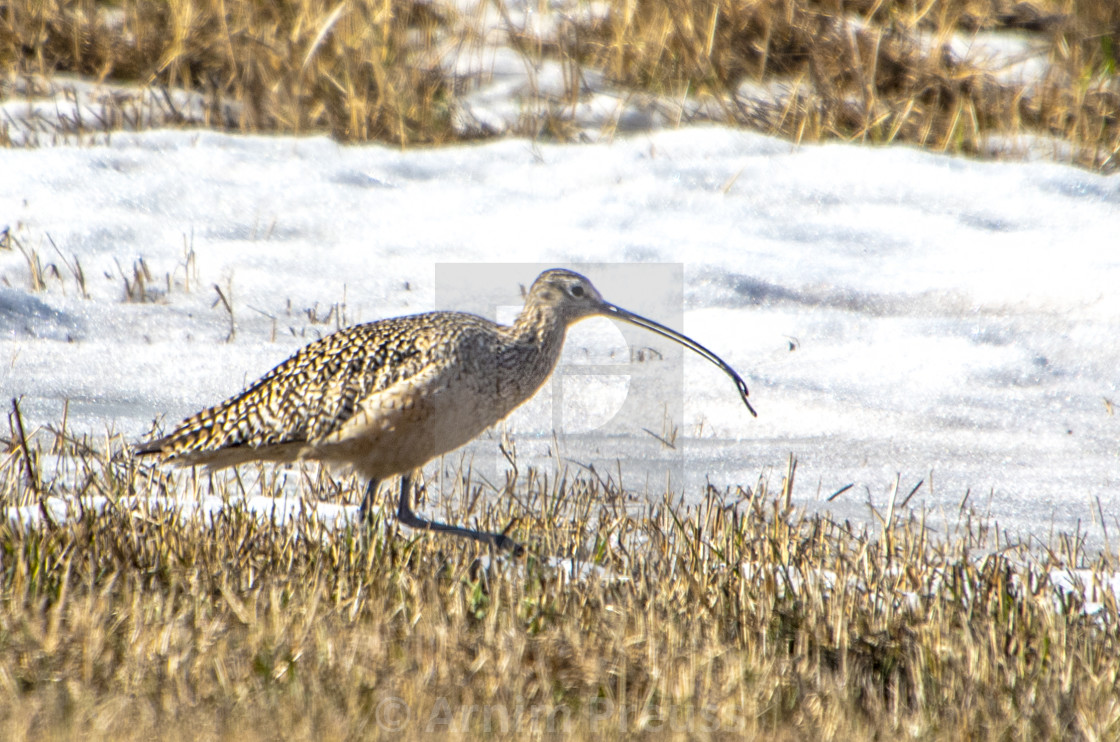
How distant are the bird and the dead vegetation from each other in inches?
225

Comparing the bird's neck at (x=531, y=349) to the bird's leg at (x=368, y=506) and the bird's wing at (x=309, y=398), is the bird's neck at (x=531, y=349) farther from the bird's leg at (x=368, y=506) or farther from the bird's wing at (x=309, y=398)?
the bird's leg at (x=368, y=506)

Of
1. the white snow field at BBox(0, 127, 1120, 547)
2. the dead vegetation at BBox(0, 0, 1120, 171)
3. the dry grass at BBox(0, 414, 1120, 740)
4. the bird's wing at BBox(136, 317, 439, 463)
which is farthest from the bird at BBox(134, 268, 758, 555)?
the dead vegetation at BBox(0, 0, 1120, 171)

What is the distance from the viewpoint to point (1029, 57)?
1182cm

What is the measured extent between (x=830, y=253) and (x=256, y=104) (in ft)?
16.1

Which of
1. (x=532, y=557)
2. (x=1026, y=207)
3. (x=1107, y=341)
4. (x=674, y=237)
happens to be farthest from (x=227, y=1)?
(x=532, y=557)

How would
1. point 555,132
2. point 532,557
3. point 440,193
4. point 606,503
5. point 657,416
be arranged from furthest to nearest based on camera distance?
point 555,132 → point 440,193 → point 657,416 → point 606,503 → point 532,557

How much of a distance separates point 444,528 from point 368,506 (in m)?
0.47

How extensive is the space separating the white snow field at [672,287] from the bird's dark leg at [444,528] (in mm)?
1384

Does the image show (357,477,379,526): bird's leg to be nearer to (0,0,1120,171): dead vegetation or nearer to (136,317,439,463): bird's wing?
(136,317,439,463): bird's wing

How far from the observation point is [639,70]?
38.7 ft

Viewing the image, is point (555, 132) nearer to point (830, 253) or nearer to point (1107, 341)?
point (830, 253)

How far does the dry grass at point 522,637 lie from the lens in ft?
11.0

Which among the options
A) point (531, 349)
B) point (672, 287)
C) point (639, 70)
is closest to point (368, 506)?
point (531, 349)

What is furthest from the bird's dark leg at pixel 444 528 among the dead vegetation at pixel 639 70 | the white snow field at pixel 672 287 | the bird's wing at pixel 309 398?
the dead vegetation at pixel 639 70
